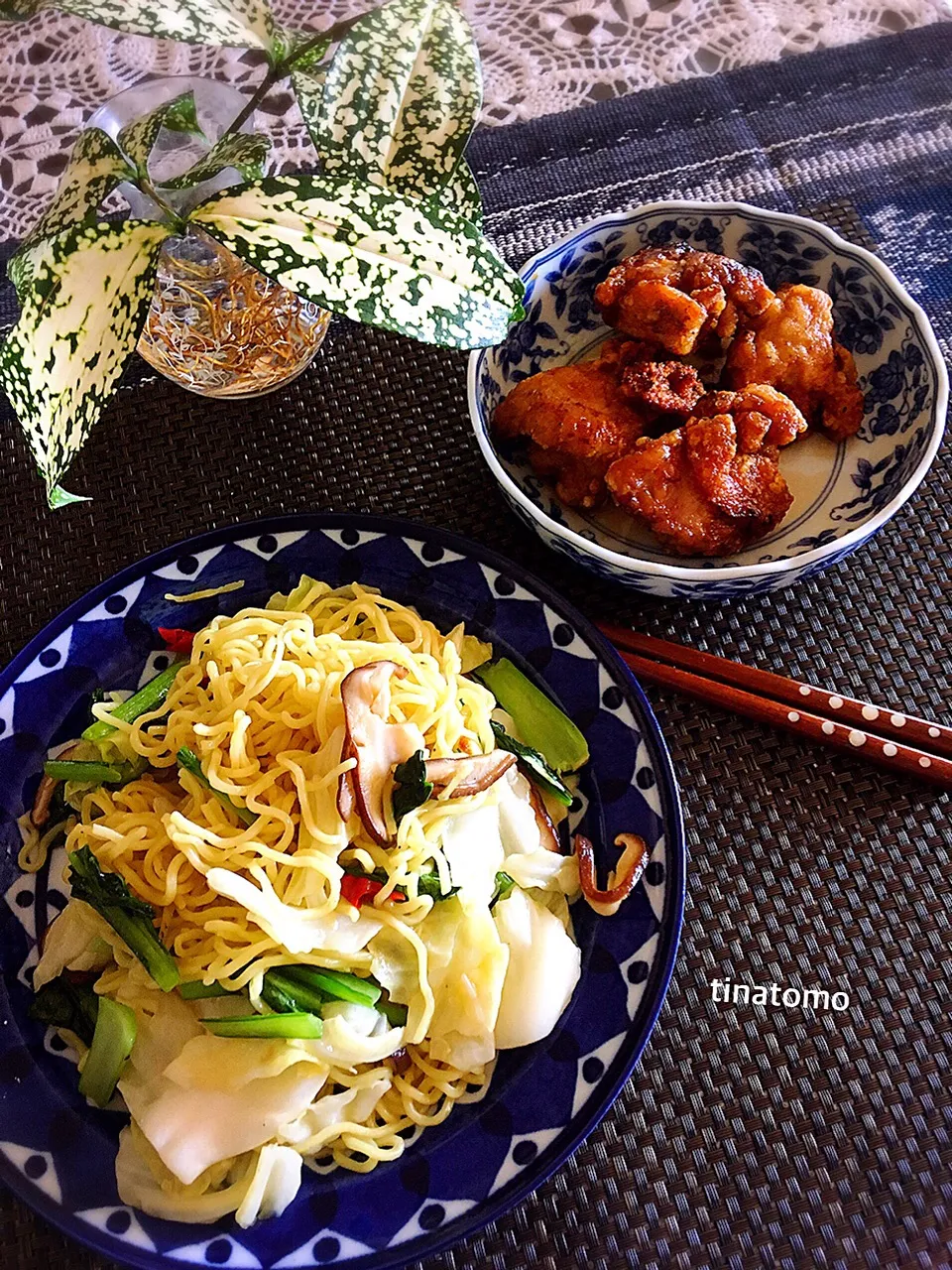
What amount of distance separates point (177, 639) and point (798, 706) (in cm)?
121

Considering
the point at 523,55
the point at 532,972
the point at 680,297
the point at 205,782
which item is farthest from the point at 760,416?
the point at 523,55

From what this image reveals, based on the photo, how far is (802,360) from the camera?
2094 mm

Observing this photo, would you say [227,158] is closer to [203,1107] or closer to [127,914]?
[127,914]

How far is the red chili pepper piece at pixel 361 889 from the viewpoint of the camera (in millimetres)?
1617

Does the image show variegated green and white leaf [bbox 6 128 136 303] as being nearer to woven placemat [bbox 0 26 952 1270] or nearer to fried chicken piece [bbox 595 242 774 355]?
woven placemat [bbox 0 26 952 1270]

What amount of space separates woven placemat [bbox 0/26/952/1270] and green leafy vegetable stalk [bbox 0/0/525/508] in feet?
2.30

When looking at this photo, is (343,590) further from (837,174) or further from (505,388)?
(837,174)

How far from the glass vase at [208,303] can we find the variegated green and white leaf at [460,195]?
37 centimetres

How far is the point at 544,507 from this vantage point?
6.97 feet

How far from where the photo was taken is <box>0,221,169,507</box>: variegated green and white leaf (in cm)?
135

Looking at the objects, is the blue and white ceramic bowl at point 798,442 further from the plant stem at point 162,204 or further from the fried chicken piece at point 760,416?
the plant stem at point 162,204

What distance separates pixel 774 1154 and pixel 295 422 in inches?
68.9

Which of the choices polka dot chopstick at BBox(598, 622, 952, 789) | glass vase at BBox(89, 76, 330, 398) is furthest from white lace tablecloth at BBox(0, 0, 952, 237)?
polka dot chopstick at BBox(598, 622, 952, 789)

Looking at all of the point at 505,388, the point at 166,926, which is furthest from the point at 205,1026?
the point at 505,388
